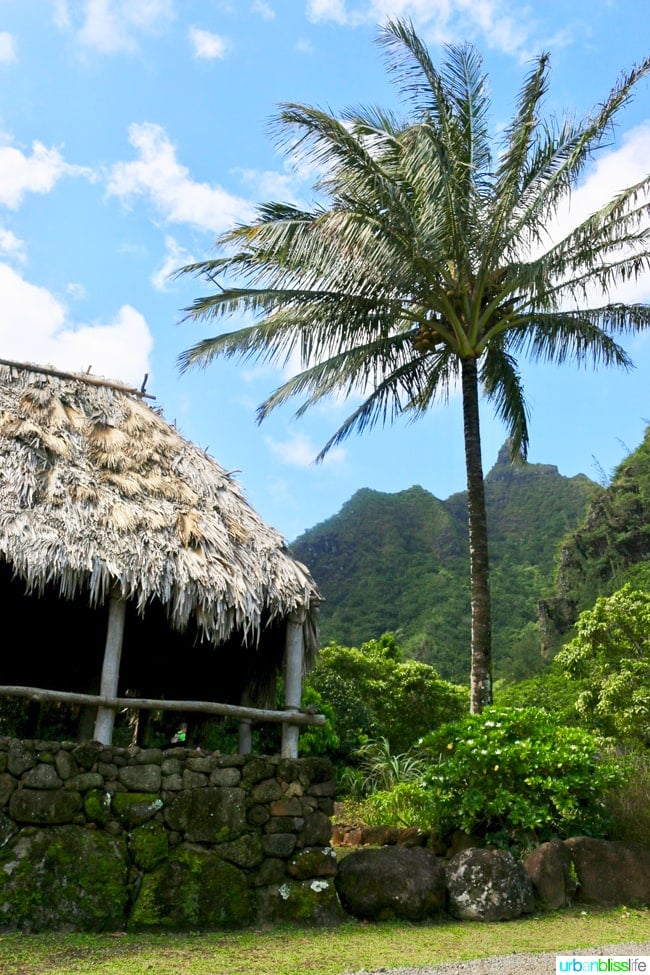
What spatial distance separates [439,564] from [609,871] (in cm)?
2461

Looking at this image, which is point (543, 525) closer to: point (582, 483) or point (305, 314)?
point (582, 483)

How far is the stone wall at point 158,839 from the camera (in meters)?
5.74

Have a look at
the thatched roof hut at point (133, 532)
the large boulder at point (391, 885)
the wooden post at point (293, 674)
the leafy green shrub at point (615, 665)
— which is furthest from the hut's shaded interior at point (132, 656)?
the leafy green shrub at point (615, 665)

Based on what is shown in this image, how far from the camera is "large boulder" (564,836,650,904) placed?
7047mm

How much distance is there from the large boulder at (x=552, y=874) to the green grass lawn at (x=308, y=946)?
126 mm

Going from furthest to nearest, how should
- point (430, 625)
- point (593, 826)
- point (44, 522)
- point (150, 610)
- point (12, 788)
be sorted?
point (430, 625) < point (150, 610) < point (593, 826) < point (44, 522) < point (12, 788)

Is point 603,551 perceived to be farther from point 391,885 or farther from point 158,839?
point 158,839

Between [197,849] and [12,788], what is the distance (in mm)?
1325

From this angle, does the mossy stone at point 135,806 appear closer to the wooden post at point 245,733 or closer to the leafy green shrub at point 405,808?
the wooden post at point 245,733

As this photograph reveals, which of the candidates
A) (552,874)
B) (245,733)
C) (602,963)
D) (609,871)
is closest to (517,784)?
(552,874)

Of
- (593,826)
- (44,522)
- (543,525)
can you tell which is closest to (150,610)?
(44,522)

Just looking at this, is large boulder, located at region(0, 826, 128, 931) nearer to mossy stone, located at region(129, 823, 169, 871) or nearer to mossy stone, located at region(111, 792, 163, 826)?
mossy stone, located at region(129, 823, 169, 871)

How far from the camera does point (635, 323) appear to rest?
36.7 ft

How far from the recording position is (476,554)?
33.8 feet
